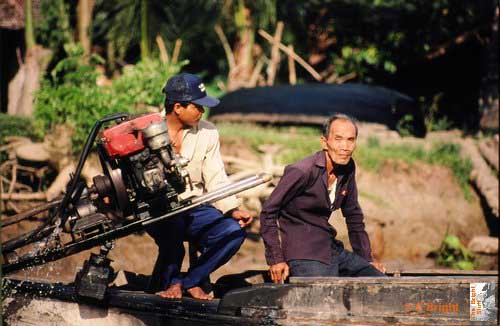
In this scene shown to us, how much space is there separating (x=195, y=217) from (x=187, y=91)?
806 mm

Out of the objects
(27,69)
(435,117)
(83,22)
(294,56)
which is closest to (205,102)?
(27,69)

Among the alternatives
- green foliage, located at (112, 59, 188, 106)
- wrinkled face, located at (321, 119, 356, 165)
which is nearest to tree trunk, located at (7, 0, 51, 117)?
green foliage, located at (112, 59, 188, 106)

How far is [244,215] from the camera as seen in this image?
531 cm

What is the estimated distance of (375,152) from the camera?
11.3 meters

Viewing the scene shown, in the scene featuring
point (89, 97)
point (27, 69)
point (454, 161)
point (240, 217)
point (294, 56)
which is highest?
point (294, 56)

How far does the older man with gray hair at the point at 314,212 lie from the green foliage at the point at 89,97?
4640mm

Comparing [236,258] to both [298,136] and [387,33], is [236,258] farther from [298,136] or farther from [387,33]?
[387,33]

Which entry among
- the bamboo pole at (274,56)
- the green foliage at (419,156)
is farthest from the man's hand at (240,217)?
the bamboo pole at (274,56)

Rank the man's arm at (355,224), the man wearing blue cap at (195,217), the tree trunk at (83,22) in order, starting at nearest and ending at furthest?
the man wearing blue cap at (195,217)
the man's arm at (355,224)
the tree trunk at (83,22)

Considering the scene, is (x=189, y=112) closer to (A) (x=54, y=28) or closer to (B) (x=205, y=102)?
(B) (x=205, y=102)

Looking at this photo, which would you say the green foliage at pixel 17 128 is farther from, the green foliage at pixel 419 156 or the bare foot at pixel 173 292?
the bare foot at pixel 173 292

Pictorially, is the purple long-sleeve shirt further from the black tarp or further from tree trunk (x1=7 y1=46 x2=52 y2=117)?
tree trunk (x1=7 y1=46 x2=52 y2=117)

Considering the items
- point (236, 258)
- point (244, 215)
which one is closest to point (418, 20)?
point (236, 258)

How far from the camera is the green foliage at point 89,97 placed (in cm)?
932
